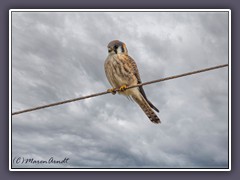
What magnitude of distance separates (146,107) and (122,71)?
2.47 feet

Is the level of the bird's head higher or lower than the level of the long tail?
higher

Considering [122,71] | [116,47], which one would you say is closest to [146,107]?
[122,71]

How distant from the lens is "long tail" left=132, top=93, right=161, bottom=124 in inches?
214

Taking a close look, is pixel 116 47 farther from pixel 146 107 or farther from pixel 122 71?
pixel 146 107

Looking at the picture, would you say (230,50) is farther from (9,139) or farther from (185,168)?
(9,139)

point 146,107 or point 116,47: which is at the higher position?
point 116,47

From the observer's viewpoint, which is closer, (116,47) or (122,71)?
(122,71)

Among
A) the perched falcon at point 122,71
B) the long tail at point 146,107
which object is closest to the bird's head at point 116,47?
the perched falcon at point 122,71

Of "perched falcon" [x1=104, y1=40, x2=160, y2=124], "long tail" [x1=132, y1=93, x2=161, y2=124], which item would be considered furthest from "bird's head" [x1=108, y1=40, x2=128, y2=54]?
"long tail" [x1=132, y1=93, x2=161, y2=124]

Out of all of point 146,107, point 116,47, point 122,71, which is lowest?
point 146,107

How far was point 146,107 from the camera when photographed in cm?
560

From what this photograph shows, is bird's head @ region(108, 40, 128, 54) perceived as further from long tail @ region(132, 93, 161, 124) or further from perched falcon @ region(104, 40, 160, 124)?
long tail @ region(132, 93, 161, 124)

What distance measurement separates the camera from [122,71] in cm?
541

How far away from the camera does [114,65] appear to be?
5426 mm
